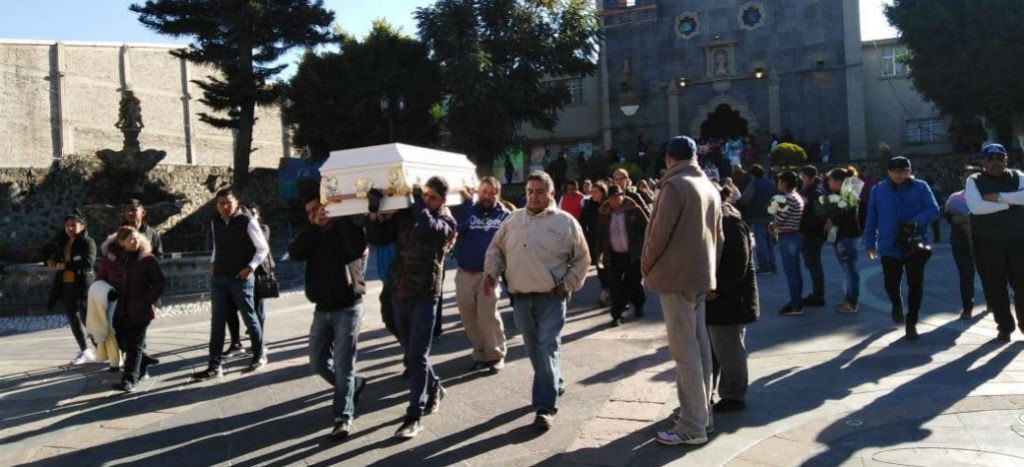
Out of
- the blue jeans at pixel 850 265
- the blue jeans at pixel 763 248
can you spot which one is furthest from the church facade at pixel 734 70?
the blue jeans at pixel 850 265

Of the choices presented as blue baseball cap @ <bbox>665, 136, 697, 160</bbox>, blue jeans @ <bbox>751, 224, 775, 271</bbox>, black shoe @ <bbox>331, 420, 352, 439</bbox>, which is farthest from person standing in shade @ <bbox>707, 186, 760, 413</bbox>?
blue jeans @ <bbox>751, 224, 775, 271</bbox>

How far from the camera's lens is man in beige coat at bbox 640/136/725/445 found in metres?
4.59

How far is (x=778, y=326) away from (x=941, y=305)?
7.11 feet

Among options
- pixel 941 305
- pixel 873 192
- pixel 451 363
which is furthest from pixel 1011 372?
pixel 451 363

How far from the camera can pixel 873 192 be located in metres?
7.73

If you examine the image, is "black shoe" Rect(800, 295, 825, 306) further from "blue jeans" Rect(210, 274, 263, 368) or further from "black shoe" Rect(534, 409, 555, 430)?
"blue jeans" Rect(210, 274, 263, 368)

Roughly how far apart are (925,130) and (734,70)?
746 cm

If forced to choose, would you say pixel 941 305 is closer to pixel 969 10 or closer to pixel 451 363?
pixel 451 363

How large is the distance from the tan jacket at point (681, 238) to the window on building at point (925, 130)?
30.0 meters

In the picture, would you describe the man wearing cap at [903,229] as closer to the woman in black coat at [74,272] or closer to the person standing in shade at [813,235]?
the person standing in shade at [813,235]

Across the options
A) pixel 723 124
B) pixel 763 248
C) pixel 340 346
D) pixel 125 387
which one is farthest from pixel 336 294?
pixel 723 124

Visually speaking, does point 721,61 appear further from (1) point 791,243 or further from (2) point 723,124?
(1) point 791,243

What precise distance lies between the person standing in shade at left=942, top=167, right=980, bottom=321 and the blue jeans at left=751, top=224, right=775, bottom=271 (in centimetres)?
367

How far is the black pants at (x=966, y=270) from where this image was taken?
26.6 feet
